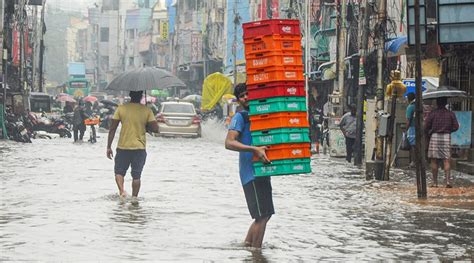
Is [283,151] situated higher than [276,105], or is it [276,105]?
A: [276,105]

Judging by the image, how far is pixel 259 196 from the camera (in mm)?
10711

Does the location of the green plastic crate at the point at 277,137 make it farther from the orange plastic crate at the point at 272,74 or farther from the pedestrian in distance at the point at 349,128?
the pedestrian in distance at the point at 349,128

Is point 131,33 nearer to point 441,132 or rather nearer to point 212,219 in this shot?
point 441,132

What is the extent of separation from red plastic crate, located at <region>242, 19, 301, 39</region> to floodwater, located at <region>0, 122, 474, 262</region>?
7.04 feet

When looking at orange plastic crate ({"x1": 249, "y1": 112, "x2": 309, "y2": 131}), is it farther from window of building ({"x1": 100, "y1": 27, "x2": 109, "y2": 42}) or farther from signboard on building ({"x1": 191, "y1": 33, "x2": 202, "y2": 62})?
window of building ({"x1": 100, "y1": 27, "x2": 109, "y2": 42})

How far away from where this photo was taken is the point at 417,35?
1775cm

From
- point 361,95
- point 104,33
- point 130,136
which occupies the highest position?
point 104,33

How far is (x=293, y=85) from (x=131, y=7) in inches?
6213

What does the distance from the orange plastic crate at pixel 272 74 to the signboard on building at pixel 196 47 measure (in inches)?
3390

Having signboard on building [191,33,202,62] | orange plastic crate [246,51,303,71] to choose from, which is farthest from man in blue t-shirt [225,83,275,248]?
signboard on building [191,33,202,62]

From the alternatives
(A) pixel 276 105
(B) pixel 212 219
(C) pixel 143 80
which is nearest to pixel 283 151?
(A) pixel 276 105

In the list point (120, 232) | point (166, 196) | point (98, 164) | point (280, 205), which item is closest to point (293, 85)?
point (120, 232)

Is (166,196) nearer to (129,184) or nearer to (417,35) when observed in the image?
(129,184)

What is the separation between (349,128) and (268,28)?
18547mm
